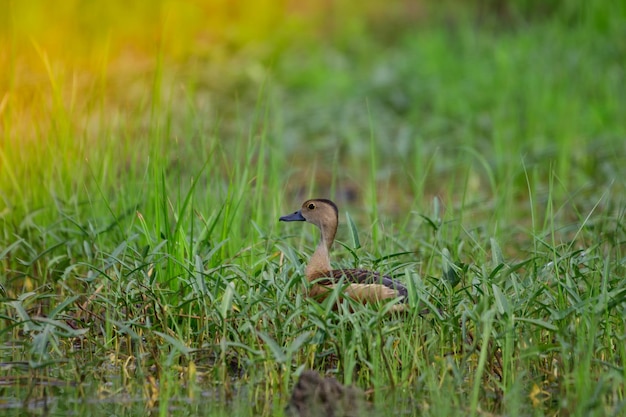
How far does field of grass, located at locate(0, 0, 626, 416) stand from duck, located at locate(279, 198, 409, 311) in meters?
0.10

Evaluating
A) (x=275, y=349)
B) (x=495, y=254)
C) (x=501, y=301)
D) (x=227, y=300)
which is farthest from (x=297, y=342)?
(x=495, y=254)

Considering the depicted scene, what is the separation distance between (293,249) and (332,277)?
0.34m

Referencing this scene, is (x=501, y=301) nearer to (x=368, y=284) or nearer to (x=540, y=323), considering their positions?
(x=540, y=323)

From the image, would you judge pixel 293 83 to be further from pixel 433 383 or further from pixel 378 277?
pixel 433 383

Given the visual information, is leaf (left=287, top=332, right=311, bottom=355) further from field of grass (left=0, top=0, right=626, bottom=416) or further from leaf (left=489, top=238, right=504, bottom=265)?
leaf (left=489, top=238, right=504, bottom=265)

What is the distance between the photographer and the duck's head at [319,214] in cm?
538

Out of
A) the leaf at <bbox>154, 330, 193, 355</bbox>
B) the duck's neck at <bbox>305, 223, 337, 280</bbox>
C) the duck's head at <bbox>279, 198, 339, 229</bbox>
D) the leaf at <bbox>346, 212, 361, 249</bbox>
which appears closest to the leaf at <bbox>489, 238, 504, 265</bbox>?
the leaf at <bbox>346, 212, 361, 249</bbox>

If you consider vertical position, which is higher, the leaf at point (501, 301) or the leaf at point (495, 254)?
the leaf at point (495, 254)

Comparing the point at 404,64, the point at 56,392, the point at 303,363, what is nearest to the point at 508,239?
the point at 303,363

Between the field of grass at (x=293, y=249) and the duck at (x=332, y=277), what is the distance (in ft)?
0.34

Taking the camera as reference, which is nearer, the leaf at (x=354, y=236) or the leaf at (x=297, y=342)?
the leaf at (x=297, y=342)

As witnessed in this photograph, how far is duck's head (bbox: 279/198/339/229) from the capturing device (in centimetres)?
538

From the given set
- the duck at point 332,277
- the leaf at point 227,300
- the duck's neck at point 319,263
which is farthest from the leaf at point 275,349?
the duck's neck at point 319,263

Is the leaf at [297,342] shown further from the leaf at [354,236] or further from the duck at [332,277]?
the leaf at [354,236]
